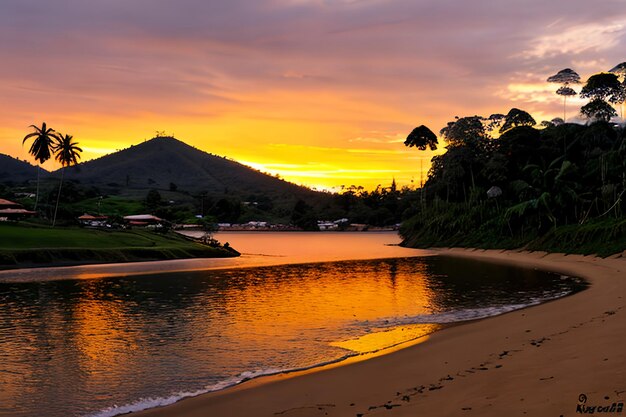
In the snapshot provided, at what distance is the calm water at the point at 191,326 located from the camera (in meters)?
15.6

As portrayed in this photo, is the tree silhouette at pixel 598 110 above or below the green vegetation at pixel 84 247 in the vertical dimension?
above

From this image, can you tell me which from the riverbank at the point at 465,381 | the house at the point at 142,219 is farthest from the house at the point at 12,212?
the riverbank at the point at 465,381

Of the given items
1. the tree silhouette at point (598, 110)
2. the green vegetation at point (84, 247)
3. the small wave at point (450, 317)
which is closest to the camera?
the small wave at point (450, 317)

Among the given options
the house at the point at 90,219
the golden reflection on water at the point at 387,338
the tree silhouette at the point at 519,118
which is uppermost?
the tree silhouette at the point at 519,118

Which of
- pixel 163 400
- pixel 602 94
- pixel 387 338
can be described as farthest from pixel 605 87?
pixel 163 400

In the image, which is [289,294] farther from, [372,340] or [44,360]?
[44,360]

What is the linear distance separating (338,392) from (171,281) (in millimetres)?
37361

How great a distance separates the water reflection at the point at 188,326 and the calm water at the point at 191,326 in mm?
54

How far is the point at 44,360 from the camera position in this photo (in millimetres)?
18781

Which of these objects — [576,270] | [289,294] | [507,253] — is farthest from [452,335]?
[507,253]

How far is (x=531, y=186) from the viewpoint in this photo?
94438mm

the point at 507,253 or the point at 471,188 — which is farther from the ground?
the point at 471,188

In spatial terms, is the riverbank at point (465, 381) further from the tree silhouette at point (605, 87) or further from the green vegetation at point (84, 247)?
the tree silhouette at point (605, 87)

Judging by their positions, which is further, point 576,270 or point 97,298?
point 576,270
